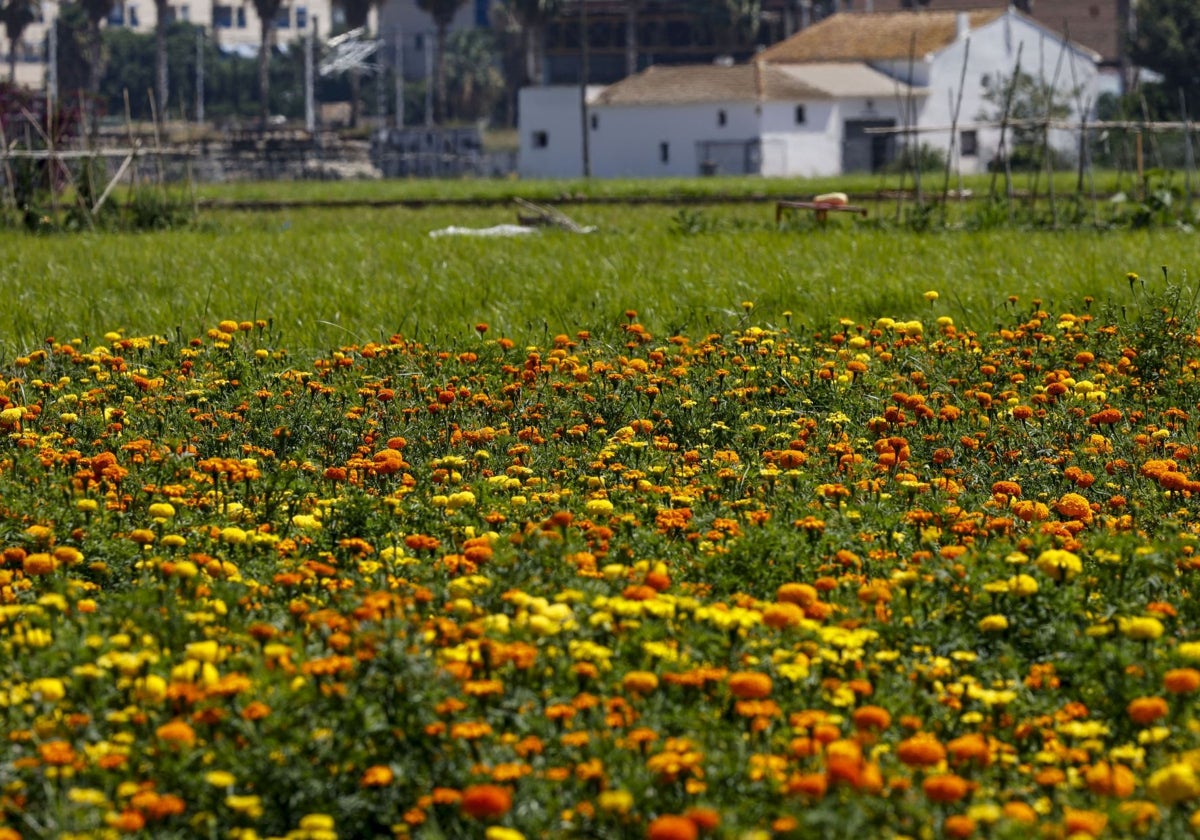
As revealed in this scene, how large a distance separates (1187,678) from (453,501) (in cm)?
274

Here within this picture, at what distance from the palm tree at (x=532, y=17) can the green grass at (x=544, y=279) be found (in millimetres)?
64113

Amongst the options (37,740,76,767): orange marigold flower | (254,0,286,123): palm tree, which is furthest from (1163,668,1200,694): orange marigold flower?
(254,0,286,123): palm tree

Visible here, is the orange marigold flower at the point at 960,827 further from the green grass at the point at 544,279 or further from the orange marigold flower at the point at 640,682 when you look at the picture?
the green grass at the point at 544,279

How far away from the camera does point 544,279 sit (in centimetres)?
1284

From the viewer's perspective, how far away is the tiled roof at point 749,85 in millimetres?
63219

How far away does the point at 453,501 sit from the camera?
585 centimetres

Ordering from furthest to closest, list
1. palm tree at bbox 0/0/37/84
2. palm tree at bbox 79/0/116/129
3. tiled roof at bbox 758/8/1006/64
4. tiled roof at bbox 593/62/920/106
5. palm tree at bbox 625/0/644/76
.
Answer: palm tree at bbox 0/0/37/84, palm tree at bbox 79/0/116/129, palm tree at bbox 625/0/644/76, tiled roof at bbox 758/8/1006/64, tiled roof at bbox 593/62/920/106

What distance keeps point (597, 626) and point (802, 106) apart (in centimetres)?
6039

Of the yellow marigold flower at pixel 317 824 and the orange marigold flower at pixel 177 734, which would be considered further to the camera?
the orange marigold flower at pixel 177 734

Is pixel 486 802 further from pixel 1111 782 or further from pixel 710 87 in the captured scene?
pixel 710 87

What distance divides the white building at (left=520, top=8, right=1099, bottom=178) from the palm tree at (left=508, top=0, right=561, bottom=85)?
12.0m

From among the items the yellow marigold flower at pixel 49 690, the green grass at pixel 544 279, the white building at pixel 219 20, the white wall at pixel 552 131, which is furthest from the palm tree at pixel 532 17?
the yellow marigold flower at pixel 49 690

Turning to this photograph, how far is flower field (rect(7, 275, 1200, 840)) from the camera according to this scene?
3.70 metres

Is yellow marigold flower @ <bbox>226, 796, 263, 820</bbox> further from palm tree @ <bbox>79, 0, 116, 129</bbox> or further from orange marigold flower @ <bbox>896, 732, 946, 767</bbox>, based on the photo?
palm tree @ <bbox>79, 0, 116, 129</bbox>
